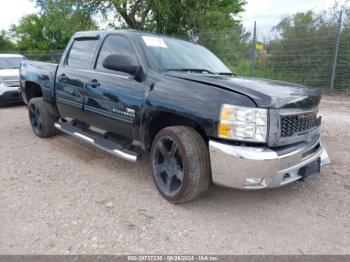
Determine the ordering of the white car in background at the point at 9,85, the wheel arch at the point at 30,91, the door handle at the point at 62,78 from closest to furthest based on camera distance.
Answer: the door handle at the point at 62,78 → the wheel arch at the point at 30,91 → the white car in background at the point at 9,85

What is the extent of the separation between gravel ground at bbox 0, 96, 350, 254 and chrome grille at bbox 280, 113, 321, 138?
2.74ft

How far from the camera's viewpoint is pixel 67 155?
14.9 feet

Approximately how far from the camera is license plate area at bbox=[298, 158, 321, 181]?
9.63 ft

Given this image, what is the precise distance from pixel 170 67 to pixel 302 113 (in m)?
1.56

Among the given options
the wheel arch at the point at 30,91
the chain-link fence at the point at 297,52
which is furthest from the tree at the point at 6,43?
the wheel arch at the point at 30,91

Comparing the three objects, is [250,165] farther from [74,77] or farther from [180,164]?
[74,77]

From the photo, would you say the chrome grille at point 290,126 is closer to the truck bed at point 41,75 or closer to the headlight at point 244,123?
the headlight at point 244,123

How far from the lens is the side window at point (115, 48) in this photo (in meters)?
3.62

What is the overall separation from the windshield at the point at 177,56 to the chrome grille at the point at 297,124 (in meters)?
1.37

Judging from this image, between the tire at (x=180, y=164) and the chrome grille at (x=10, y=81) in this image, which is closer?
the tire at (x=180, y=164)

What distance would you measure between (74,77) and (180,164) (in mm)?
2324

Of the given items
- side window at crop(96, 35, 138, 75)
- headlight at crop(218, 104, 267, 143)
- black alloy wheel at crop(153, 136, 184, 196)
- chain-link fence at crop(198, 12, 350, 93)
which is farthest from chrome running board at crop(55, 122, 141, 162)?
chain-link fence at crop(198, 12, 350, 93)

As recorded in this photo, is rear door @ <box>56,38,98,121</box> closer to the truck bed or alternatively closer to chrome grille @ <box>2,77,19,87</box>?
the truck bed

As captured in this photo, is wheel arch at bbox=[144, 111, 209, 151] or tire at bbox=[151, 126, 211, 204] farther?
wheel arch at bbox=[144, 111, 209, 151]
